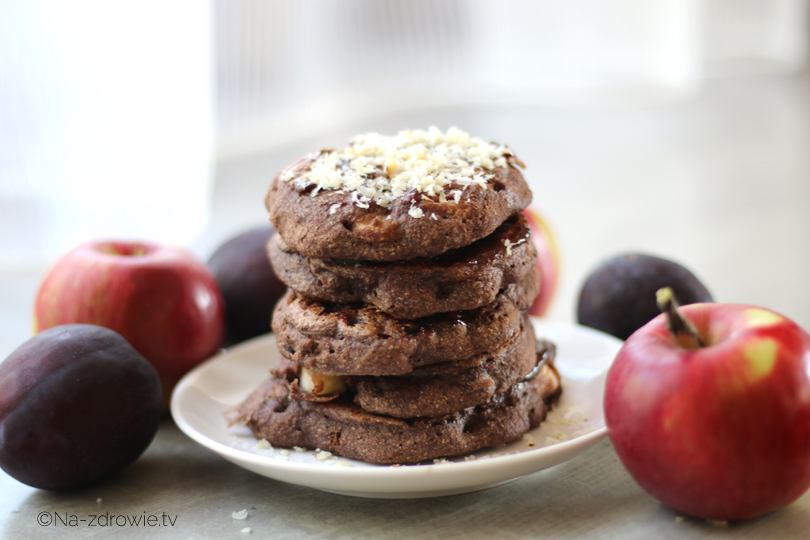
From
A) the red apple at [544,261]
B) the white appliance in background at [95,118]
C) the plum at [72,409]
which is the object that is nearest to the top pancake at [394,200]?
Answer: the plum at [72,409]

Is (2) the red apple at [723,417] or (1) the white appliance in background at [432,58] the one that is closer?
(2) the red apple at [723,417]

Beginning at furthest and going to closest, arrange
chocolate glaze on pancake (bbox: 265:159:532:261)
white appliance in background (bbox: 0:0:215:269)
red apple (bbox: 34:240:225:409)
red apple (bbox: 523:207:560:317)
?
1. white appliance in background (bbox: 0:0:215:269)
2. red apple (bbox: 523:207:560:317)
3. red apple (bbox: 34:240:225:409)
4. chocolate glaze on pancake (bbox: 265:159:532:261)

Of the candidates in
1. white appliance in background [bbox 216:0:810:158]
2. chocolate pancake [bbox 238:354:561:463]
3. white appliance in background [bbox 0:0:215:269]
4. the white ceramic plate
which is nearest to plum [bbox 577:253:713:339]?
the white ceramic plate

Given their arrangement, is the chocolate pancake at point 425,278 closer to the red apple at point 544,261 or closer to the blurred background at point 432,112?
the red apple at point 544,261

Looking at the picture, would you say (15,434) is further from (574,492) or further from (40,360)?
(574,492)

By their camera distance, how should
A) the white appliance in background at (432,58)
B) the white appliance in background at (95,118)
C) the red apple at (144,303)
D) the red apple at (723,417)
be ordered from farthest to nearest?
the white appliance in background at (432,58), the white appliance in background at (95,118), the red apple at (144,303), the red apple at (723,417)

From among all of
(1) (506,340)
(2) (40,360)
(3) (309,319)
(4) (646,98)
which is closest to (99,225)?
(2) (40,360)

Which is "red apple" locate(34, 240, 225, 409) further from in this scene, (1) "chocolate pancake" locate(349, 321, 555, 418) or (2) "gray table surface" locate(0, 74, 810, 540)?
(1) "chocolate pancake" locate(349, 321, 555, 418)
